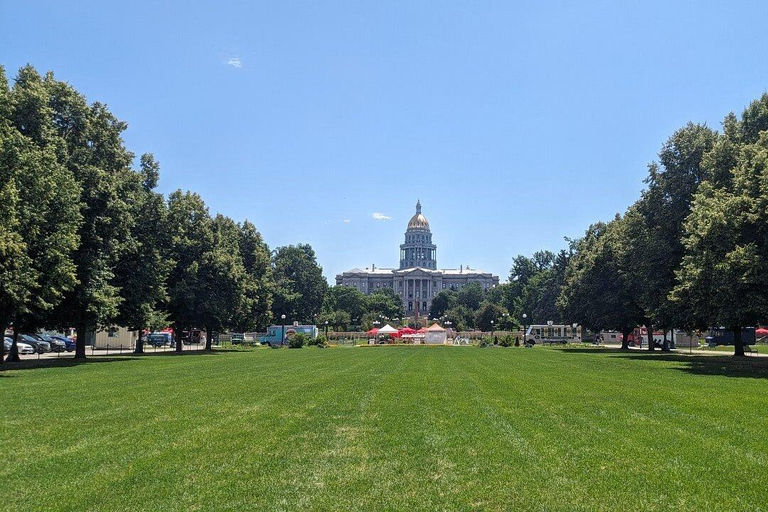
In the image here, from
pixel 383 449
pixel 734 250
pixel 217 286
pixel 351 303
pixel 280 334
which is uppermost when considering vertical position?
pixel 351 303

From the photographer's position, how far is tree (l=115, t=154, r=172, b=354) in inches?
1727

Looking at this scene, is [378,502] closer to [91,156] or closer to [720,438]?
[720,438]

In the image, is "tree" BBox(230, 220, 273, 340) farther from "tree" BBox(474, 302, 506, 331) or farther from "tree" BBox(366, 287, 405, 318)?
"tree" BBox(366, 287, 405, 318)

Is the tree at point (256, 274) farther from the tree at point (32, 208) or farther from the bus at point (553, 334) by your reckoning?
the tree at point (32, 208)

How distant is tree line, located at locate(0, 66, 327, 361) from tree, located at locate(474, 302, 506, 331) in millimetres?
95273

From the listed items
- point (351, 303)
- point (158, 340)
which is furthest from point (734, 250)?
point (351, 303)

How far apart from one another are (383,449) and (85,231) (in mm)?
32287

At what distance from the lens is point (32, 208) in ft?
99.8

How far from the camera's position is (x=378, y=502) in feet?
26.9

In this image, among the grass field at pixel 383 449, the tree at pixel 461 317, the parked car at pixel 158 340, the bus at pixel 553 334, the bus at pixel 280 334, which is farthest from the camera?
the tree at pixel 461 317

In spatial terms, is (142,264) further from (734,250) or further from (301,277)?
(301,277)

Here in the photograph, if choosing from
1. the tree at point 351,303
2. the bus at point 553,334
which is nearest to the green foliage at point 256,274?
the bus at point 553,334

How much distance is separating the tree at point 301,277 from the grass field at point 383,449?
339 feet

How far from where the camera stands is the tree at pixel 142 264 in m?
43.9
